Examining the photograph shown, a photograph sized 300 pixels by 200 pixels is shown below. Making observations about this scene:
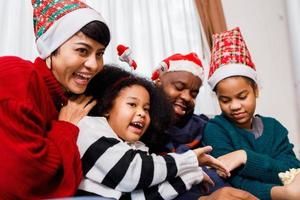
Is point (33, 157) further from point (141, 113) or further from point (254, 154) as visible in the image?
point (254, 154)

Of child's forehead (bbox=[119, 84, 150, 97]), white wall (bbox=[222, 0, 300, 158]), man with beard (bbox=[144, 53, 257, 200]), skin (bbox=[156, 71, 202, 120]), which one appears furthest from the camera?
white wall (bbox=[222, 0, 300, 158])

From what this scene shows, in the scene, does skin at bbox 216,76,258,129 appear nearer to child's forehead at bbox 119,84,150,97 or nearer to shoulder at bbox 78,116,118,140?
child's forehead at bbox 119,84,150,97

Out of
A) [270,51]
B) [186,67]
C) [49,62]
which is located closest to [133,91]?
[49,62]

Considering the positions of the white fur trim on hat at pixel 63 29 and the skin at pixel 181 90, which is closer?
the white fur trim on hat at pixel 63 29

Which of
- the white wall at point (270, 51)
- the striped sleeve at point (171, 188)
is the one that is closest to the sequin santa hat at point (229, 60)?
the striped sleeve at point (171, 188)

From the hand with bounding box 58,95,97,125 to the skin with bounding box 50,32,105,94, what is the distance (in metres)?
0.05

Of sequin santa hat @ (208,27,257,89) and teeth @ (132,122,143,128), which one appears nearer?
teeth @ (132,122,143,128)

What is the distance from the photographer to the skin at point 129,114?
3.70 ft

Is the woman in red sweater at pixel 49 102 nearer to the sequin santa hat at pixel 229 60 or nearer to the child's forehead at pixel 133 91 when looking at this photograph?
the child's forehead at pixel 133 91

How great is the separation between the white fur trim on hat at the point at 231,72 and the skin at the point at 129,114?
424 millimetres

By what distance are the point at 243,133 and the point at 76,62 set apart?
→ 74 centimetres

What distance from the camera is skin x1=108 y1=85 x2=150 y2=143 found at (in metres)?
1.13

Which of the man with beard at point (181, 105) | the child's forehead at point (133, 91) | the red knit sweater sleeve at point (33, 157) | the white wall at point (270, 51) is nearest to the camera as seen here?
the red knit sweater sleeve at point (33, 157)

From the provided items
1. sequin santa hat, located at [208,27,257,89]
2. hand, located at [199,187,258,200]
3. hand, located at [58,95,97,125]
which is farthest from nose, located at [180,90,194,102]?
hand, located at [199,187,258,200]
